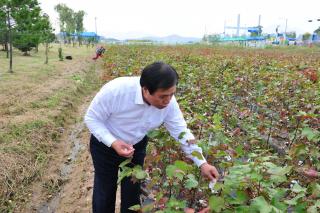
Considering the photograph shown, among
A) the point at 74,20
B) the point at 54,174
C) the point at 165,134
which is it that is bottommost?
the point at 54,174

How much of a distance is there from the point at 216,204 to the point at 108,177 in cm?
134

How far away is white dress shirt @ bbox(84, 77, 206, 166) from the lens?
235 cm

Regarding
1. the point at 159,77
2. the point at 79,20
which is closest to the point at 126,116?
the point at 159,77

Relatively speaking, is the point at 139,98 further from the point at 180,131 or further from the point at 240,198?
the point at 240,198

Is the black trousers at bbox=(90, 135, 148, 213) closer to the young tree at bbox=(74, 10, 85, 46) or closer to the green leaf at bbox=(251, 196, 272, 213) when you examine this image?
the green leaf at bbox=(251, 196, 272, 213)

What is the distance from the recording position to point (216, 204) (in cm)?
159

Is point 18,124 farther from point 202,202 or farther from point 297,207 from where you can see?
point 297,207

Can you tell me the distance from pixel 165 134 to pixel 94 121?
1.80 feet

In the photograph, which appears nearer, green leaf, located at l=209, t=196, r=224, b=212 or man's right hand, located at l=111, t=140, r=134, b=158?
green leaf, located at l=209, t=196, r=224, b=212

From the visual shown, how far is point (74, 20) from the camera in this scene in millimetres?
52469

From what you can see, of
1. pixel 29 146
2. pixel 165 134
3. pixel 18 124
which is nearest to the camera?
pixel 165 134

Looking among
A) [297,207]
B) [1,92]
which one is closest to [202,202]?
[297,207]

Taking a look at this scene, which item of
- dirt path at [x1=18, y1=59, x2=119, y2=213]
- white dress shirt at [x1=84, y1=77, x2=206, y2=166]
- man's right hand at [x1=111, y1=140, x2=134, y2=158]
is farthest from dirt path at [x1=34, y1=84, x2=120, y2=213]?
man's right hand at [x1=111, y1=140, x2=134, y2=158]

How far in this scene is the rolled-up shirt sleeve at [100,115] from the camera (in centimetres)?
233
